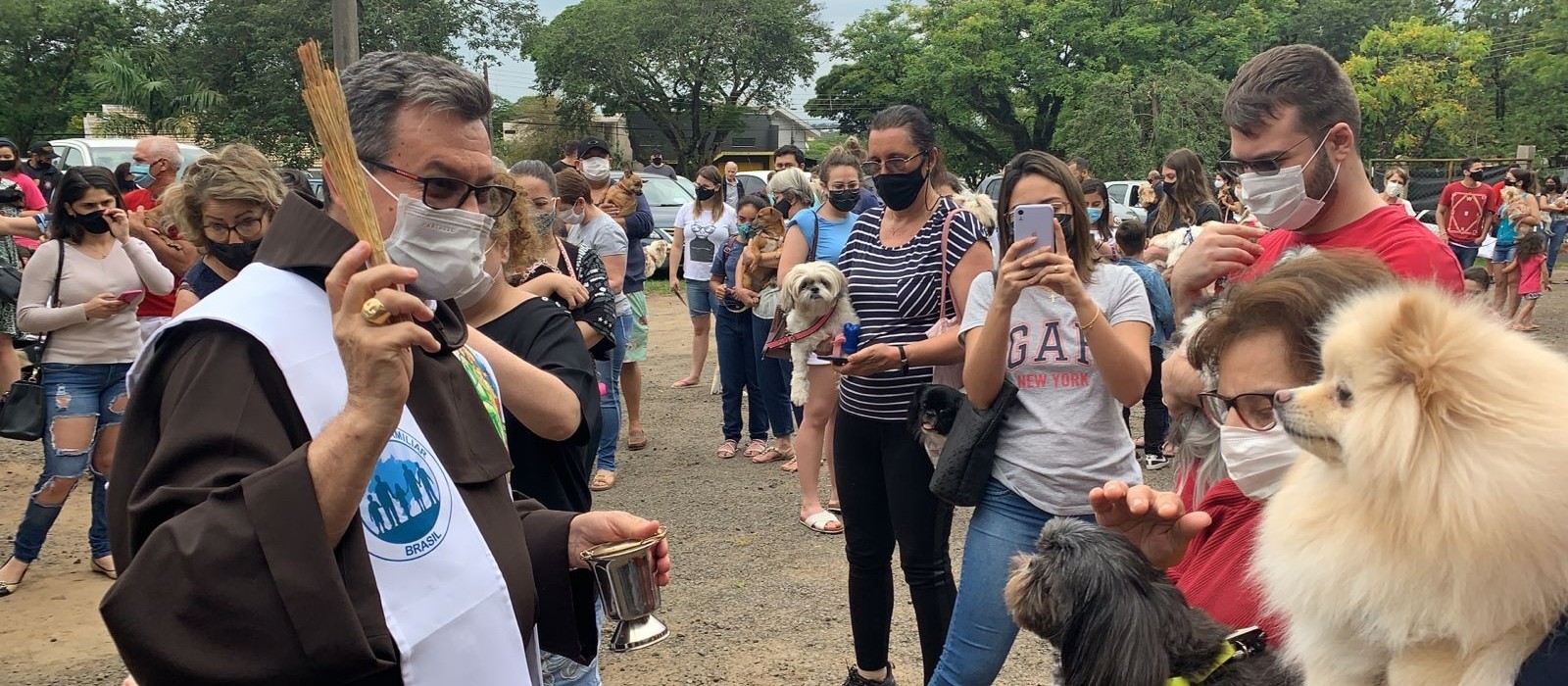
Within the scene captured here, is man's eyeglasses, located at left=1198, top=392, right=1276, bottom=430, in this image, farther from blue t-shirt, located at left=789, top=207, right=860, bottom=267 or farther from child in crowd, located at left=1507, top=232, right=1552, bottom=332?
child in crowd, located at left=1507, top=232, right=1552, bottom=332

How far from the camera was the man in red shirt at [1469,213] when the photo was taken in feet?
46.2

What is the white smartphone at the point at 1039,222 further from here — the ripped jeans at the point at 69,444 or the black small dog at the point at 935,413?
the ripped jeans at the point at 69,444

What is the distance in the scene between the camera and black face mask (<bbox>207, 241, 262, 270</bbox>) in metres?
4.48

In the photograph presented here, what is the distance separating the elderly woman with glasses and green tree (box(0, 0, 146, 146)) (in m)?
40.7

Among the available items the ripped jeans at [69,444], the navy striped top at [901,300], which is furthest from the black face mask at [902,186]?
the ripped jeans at [69,444]

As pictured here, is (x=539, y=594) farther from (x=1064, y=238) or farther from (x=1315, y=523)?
(x=1064, y=238)

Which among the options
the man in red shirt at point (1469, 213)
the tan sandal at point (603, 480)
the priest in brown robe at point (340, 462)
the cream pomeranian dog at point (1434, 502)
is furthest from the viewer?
the man in red shirt at point (1469, 213)

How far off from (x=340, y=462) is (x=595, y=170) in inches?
298

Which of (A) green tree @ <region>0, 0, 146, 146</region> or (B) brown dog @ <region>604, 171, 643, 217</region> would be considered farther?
(A) green tree @ <region>0, 0, 146, 146</region>

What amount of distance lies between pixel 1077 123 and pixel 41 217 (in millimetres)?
30880

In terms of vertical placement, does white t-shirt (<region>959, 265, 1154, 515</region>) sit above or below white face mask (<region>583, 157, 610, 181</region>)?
below

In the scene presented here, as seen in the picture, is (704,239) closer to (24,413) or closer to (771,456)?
(771,456)

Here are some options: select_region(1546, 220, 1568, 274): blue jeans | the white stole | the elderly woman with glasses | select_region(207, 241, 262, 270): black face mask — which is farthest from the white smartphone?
select_region(1546, 220, 1568, 274): blue jeans

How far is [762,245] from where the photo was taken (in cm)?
782
